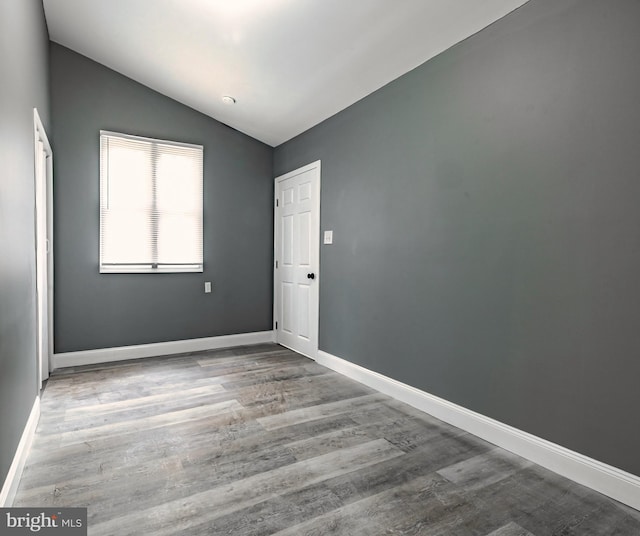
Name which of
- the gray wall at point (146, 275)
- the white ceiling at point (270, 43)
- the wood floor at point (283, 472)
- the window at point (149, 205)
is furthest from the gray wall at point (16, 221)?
the window at point (149, 205)

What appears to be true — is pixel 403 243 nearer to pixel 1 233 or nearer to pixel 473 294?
pixel 473 294

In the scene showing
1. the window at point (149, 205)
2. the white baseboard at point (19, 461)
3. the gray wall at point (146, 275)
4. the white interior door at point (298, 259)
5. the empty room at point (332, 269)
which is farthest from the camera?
the white interior door at point (298, 259)

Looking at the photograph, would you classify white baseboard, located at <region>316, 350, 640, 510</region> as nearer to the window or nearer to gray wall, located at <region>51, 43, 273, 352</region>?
gray wall, located at <region>51, 43, 273, 352</region>

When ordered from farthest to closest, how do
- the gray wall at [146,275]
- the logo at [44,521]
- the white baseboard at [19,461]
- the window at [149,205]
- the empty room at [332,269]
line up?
the window at [149,205] < the gray wall at [146,275] < the empty room at [332,269] < the white baseboard at [19,461] < the logo at [44,521]

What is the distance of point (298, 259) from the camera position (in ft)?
15.1

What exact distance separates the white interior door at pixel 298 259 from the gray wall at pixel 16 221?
2507 millimetres

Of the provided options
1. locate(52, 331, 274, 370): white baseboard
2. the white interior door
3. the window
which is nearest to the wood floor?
locate(52, 331, 274, 370): white baseboard

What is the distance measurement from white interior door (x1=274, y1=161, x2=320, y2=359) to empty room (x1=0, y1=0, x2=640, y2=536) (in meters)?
0.05

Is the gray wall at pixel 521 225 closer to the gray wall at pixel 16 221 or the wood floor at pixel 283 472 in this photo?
the wood floor at pixel 283 472

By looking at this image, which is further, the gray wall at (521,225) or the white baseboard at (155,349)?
the white baseboard at (155,349)

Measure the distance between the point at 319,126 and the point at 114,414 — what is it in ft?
10.9

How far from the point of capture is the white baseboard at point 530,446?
72.8 inches

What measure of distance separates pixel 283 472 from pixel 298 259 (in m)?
2.82

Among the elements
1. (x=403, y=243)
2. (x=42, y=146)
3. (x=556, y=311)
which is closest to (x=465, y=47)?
(x=403, y=243)
